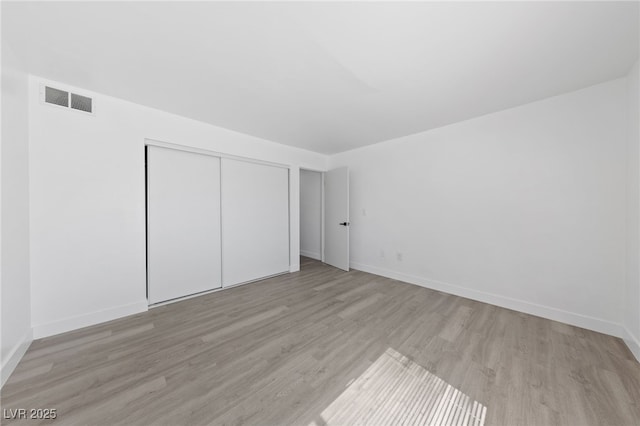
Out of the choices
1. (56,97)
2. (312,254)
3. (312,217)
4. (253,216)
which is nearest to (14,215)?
(56,97)

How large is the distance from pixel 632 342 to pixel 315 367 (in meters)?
2.66

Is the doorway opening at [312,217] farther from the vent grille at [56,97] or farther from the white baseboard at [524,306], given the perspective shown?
the vent grille at [56,97]

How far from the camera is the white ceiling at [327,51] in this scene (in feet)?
Result: 4.27

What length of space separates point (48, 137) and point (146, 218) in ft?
3.50

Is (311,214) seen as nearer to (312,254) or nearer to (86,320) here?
(312,254)

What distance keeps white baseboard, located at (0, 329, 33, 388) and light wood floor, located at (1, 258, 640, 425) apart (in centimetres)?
5

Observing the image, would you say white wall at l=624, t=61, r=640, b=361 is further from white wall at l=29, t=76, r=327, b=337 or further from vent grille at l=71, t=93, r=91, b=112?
vent grille at l=71, t=93, r=91, b=112

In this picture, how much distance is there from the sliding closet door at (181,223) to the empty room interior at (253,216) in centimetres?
3

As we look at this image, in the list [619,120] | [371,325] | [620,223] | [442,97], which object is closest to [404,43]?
[442,97]

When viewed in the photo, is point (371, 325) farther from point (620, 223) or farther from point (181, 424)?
point (620, 223)

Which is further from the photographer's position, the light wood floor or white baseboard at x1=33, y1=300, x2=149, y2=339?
white baseboard at x1=33, y1=300, x2=149, y2=339

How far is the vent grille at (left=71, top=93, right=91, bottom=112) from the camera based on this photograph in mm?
2105

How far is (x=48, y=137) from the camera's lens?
6.56 ft

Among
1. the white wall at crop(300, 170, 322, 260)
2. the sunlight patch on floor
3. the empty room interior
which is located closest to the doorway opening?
the white wall at crop(300, 170, 322, 260)
